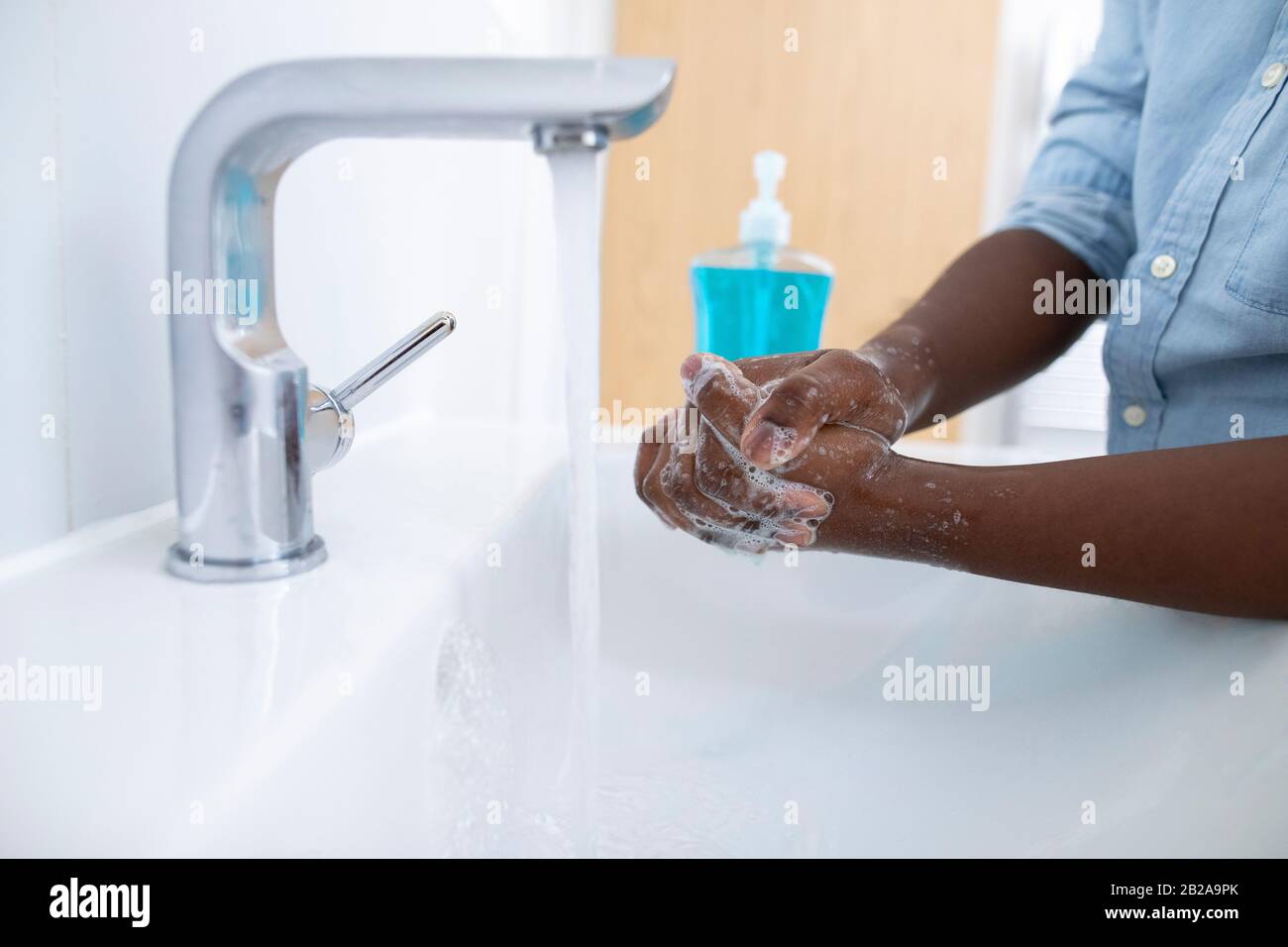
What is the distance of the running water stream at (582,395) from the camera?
29 cm

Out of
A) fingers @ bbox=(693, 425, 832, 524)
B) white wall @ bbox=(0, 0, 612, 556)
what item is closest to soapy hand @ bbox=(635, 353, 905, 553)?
fingers @ bbox=(693, 425, 832, 524)

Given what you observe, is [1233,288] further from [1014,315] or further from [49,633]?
[49,633]

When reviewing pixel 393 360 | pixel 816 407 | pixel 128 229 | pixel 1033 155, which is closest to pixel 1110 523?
pixel 816 407

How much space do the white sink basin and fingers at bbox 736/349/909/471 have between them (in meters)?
0.13

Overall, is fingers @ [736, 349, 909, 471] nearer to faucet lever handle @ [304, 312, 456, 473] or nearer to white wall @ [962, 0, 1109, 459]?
faucet lever handle @ [304, 312, 456, 473]

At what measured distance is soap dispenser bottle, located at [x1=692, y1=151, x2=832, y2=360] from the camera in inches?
27.5

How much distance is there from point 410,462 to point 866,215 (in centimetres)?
89

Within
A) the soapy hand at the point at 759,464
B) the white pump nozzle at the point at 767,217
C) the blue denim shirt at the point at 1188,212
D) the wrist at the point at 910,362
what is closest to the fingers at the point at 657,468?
the soapy hand at the point at 759,464

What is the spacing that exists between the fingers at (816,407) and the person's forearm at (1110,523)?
0.02 metres

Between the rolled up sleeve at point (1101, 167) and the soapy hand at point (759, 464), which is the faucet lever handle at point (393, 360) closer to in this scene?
the soapy hand at point (759, 464)

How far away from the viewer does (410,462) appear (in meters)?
0.56

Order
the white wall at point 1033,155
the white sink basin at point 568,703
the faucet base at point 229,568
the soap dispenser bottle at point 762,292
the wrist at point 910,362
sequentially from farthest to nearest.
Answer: the white wall at point 1033,155 → the soap dispenser bottle at point 762,292 → the wrist at point 910,362 → the faucet base at point 229,568 → the white sink basin at point 568,703

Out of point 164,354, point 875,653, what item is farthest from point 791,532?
point 164,354

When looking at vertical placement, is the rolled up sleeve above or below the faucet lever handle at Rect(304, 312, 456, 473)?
above
